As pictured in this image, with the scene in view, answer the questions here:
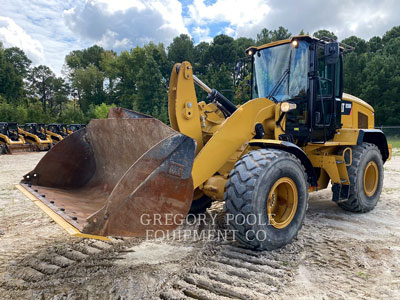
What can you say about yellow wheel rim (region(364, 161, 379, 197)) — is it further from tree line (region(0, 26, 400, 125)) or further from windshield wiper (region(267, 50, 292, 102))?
tree line (region(0, 26, 400, 125))

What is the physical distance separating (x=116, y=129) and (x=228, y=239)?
6.30 feet

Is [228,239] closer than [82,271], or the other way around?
[82,271]

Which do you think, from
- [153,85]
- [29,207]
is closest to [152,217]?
[29,207]

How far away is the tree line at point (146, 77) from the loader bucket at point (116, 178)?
2045 cm

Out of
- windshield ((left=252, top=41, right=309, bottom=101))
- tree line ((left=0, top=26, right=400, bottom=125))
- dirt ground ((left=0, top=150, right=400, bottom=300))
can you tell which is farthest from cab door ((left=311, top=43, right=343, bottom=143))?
tree line ((left=0, top=26, right=400, bottom=125))

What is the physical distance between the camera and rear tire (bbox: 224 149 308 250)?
3082mm

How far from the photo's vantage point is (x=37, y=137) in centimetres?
1634

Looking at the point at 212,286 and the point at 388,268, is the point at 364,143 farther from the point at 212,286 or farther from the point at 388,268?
the point at 212,286

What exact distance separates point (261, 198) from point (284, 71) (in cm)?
217

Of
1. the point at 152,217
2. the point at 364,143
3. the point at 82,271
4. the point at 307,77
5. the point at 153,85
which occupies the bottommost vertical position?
the point at 82,271

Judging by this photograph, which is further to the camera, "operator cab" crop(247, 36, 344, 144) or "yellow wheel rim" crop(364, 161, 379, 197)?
"yellow wheel rim" crop(364, 161, 379, 197)

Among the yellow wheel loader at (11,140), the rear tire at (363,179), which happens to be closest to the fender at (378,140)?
the rear tire at (363,179)


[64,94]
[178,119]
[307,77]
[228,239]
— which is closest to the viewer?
[178,119]

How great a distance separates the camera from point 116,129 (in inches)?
151
